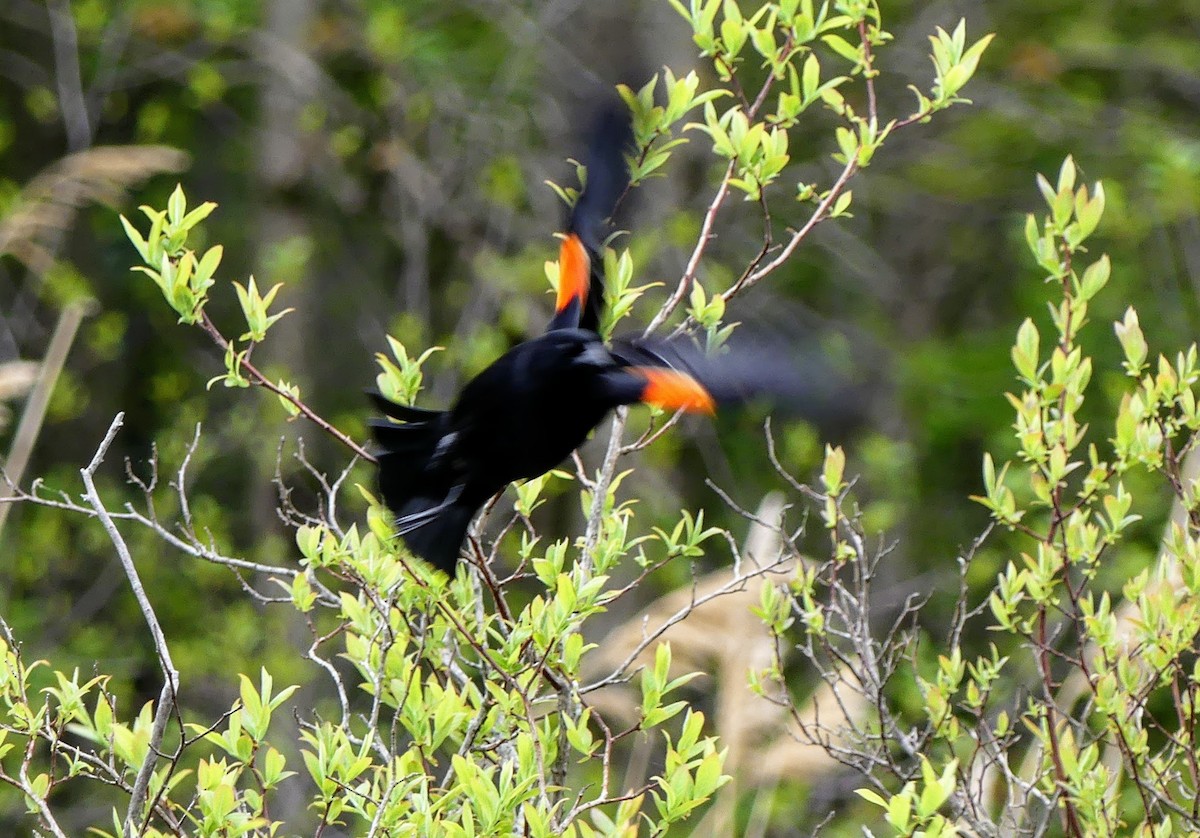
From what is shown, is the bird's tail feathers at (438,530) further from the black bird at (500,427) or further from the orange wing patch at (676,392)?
the orange wing patch at (676,392)

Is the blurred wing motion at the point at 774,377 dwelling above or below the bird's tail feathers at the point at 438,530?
above

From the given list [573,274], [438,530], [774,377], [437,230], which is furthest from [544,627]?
[437,230]

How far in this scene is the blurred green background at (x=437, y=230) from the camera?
8.30 metres

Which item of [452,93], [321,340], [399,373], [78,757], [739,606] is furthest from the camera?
[321,340]

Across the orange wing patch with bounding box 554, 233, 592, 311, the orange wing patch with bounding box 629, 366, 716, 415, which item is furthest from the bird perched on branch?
the orange wing patch with bounding box 554, 233, 592, 311

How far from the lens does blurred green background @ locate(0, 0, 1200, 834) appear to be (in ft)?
27.2

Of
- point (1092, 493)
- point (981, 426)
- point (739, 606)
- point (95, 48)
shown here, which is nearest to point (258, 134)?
point (95, 48)

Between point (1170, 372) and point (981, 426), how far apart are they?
734 centimetres

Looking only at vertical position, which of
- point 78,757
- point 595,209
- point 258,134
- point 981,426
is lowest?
point 981,426

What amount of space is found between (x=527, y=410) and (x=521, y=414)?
14 mm

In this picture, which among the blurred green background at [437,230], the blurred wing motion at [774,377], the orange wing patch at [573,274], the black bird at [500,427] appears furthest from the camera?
the blurred green background at [437,230]

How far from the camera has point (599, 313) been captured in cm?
281

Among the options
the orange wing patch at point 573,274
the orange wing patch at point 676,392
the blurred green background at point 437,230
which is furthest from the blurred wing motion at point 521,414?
the blurred green background at point 437,230

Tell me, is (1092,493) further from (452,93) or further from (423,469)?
(452,93)
